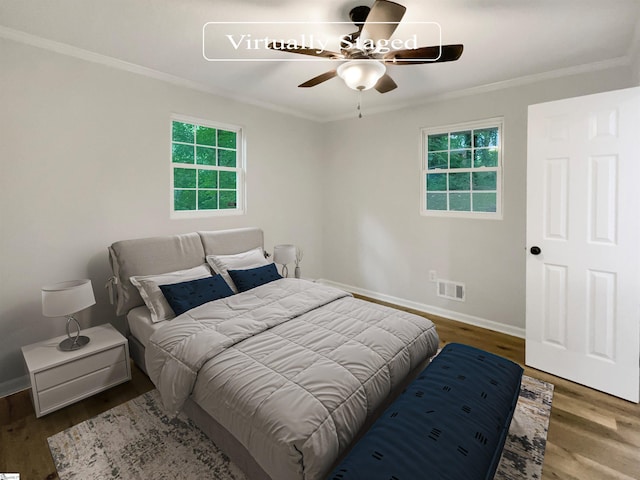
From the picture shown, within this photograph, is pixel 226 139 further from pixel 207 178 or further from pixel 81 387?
pixel 81 387

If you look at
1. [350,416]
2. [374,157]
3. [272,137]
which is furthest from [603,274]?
[272,137]

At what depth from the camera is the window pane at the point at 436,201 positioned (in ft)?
12.8

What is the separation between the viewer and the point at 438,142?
3.90 meters

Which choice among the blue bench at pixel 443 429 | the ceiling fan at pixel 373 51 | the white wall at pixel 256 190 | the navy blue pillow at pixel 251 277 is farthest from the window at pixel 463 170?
the blue bench at pixel 443 429

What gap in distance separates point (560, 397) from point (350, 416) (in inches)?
74.1

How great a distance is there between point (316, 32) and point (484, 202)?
2467mm

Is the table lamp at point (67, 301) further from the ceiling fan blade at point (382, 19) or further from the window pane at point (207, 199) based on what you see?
the ceiling fan blade at point (382, 19)

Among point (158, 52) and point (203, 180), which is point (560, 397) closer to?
point (203, 180)

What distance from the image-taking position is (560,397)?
7.80 feet

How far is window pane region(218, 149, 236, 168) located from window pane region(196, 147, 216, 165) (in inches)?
3.0

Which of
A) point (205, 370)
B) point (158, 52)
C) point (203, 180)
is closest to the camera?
point (205, 370)

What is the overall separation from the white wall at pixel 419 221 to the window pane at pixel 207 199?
1834 mm

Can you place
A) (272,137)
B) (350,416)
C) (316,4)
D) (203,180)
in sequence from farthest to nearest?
(272,137) → (203,180) → (316,4) → (350,416)

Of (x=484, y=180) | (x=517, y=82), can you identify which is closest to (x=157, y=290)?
(x=484, y=180)
